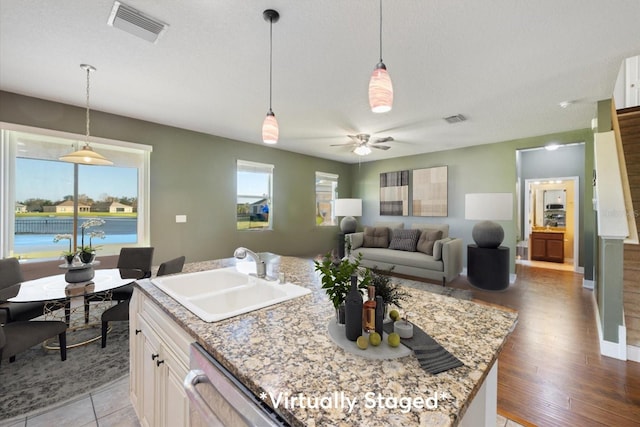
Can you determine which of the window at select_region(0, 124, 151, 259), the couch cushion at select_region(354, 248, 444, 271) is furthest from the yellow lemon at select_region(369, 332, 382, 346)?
the couch cushion at select_region(354, 248, 444, 271)

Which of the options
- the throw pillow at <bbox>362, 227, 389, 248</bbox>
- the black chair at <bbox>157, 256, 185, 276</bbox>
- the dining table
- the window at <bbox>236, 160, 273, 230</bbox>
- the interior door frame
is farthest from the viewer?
the throw pillow at <bbox>362, 227, 389, 248</bbox>

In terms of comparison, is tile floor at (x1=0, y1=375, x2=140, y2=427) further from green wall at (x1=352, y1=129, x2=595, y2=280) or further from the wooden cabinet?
the wooden cabinet

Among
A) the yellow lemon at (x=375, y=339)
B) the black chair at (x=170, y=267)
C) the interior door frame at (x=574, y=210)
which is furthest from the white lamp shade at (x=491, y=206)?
the black chair at (x=170, y=267)

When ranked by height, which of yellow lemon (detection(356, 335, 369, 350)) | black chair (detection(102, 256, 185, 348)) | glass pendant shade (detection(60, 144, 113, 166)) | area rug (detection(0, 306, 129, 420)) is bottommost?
area rug (detection(0, 306, 129, 420))

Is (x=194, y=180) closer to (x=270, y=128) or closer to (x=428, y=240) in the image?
(x=270, y=128)

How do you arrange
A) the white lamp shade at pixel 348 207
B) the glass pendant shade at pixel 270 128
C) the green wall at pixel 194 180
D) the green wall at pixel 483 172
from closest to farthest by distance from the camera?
the glass pendant shade at pixel 270 128, the green wall at pixel 194 180, the green wall at pixel 483 172, the white lamp shade at pixel 348 207

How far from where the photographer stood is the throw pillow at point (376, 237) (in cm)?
548

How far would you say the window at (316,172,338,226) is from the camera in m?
6.36

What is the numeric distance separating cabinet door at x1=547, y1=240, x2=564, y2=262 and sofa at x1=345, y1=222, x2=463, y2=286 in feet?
10.4

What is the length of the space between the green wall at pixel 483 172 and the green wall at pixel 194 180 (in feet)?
8.28

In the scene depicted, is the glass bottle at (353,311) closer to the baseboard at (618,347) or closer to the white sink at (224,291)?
the white sink at (224,291)

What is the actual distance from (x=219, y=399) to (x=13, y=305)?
282 centimetres

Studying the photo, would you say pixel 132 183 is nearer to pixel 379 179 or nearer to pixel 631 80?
pixel 379 179

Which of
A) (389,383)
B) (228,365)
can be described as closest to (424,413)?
(389,383)
